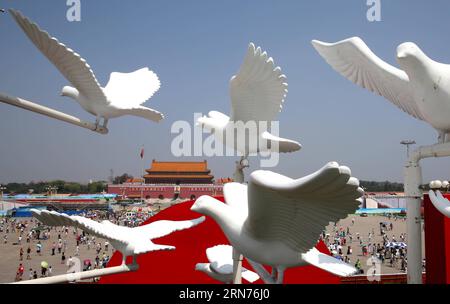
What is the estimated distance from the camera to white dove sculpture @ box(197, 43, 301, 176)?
219 inches

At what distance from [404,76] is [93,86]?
3816 mm

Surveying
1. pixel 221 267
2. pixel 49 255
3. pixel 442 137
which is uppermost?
pixel 442 137

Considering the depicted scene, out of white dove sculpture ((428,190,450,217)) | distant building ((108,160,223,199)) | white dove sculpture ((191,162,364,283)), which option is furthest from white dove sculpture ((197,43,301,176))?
distant building ((108,160,223,199))

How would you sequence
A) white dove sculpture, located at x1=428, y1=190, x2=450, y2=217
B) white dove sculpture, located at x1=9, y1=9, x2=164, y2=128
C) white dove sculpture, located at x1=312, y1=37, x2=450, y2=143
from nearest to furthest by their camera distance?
white dove sculpture, located at x1=9, y1=9, x2=164, y2=128
white dove sculpture, located at x1=312, y1=37, x2=450, y2=143
white dove sculpture, located at x1=428, y1=190, x2=450, y2=217

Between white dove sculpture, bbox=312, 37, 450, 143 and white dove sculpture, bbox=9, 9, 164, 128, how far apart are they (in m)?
2.66

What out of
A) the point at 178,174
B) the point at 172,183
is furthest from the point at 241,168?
the point at 178,174

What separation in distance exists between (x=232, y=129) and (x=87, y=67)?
2.42 m

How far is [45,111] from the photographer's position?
13.9 ft

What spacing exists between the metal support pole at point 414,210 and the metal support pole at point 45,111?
3.75 meters

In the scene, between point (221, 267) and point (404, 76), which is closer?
point (221, 267)

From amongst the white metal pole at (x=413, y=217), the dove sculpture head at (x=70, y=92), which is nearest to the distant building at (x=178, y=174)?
the dove sculpture head at (x=70, y=92)

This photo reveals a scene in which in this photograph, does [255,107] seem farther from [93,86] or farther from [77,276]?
[77,276]

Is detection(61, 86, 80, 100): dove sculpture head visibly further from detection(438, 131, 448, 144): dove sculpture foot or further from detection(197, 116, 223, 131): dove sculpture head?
detection(438, 131, 448, 144): dove sculpture foot

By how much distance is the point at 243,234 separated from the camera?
3.75 meters
